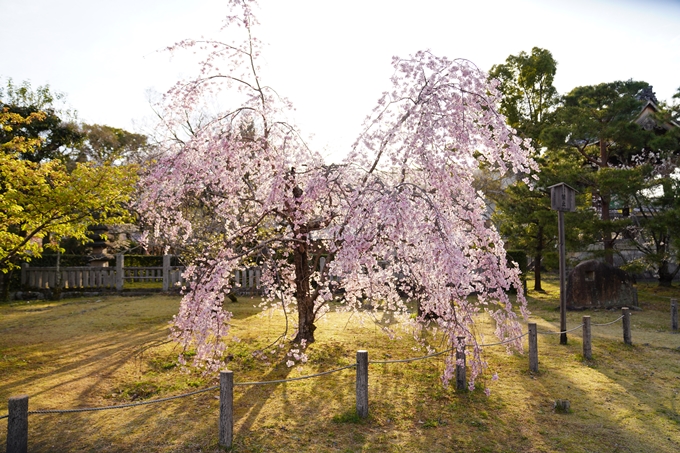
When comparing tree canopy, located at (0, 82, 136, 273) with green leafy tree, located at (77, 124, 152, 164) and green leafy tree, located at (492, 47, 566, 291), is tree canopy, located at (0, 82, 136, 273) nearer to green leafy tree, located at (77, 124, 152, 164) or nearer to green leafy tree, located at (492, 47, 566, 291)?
green leafy tree, located at (492, 47, 566, 291)

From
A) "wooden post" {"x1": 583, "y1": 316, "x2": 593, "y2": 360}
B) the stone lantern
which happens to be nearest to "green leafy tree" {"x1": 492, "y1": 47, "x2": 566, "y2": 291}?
"wooden post" {"x1": 583, "y1": 316, "x2": 593, "y2": 360}

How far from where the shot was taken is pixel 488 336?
9.50 metres

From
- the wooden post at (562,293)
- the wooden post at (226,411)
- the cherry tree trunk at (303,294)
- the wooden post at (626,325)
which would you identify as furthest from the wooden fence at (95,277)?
the wooden post at (226,411)

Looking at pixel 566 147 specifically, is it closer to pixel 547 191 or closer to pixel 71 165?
pixel 547 191

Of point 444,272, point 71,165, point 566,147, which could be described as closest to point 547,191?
point 566,147

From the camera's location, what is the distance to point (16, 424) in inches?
156

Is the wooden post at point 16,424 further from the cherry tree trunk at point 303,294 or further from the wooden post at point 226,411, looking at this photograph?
the cherry tree trunk at point 303,294

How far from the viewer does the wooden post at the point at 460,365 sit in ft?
19.0

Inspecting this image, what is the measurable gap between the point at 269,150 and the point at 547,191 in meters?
11.0

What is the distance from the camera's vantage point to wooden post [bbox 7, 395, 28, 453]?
3949mm

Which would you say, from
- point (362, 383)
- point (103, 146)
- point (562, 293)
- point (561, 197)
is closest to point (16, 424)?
point (362, 383)

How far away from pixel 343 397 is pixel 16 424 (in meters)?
3.58

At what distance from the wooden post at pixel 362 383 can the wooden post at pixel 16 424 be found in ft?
10.5

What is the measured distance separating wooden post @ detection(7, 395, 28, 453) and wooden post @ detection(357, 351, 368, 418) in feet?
10.5
